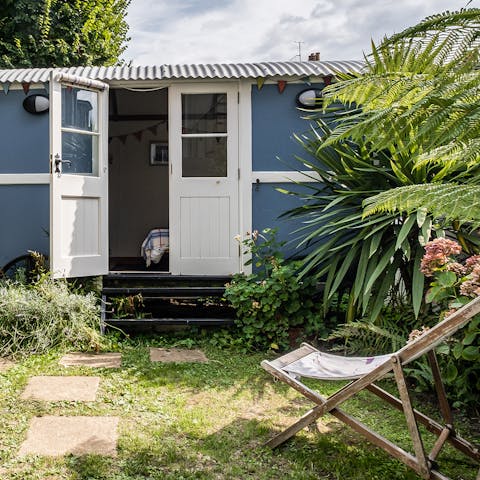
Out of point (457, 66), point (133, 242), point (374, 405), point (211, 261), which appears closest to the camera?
point (457, 66)

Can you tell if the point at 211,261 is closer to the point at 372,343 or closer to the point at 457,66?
the point at 372,343

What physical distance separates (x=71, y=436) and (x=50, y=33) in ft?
32.7

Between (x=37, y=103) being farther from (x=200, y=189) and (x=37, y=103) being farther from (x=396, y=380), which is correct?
(x=396, y=380)

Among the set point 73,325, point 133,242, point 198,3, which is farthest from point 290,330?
point 198,3

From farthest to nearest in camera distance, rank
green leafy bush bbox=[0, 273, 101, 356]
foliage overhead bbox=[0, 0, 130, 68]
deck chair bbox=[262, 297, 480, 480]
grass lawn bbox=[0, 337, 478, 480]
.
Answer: foliage overhead bbox=[0, 0, 130, 68], green leafy bush bbox=[0, 273, 101, 356], grass lawn bbox=[0, 337, 478, 480], deck chair bbox=[262, 297, 480, 480]

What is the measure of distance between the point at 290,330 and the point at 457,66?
3.43 meters

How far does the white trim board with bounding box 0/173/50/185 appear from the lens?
566 cm

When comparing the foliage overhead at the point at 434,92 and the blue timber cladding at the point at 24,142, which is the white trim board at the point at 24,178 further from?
the foliage overhead at the point at 434,92

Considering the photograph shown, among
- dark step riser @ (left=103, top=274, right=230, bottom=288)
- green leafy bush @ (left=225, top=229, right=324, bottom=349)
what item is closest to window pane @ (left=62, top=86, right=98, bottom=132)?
dark step riser @ (left=103, top=274, right=230, bottom=288)

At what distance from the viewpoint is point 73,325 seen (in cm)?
442

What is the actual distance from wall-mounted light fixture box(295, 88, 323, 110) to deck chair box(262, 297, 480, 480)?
2898 millimetres

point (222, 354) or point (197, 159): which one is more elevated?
point (197, 159)

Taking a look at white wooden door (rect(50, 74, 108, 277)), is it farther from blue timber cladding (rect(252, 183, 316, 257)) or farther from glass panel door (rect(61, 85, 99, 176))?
blue timber cladding (rect(252, 183, 316, 257))

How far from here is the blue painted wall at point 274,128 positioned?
536 centimetres
